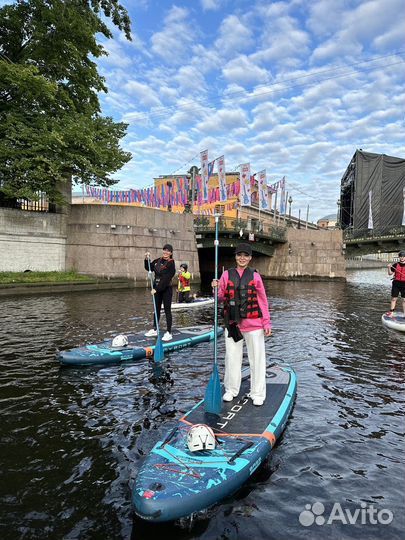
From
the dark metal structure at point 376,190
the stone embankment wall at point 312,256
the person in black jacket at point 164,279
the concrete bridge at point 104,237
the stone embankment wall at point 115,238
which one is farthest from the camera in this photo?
the dark metal structure at point 376,190

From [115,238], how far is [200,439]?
24964 mm

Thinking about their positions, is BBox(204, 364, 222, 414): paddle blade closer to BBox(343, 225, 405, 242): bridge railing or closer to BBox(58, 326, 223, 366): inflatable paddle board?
BBox(58, 326, 223, 366): inflatable paddle board

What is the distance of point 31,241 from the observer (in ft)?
79.0

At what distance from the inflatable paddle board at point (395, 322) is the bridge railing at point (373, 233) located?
1233 inches

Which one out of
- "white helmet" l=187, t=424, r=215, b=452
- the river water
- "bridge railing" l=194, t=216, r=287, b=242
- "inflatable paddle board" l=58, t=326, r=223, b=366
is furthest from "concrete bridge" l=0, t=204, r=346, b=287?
"white helmet" l=187, t=424, r=215, b=452

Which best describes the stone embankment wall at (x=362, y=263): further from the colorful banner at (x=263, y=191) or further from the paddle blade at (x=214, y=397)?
the paddle blade at (x=214, y=397)

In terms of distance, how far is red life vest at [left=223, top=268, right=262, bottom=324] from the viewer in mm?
5598

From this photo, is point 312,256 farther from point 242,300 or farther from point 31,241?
point 242,300

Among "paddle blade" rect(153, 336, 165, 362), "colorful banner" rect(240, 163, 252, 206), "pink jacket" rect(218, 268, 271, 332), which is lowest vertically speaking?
"paddle blade" rect(153, 336, 165, 362)

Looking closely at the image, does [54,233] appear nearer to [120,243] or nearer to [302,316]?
[120,243]

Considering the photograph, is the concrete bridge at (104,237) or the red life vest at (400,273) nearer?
the red life vest at (400,273)

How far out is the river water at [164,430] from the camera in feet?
11.9

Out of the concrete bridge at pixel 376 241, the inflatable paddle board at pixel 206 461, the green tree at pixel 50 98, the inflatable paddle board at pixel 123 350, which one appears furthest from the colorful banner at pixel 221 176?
the inflatable paddle board at pixel 206 461

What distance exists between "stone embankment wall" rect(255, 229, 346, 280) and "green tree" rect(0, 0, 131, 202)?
24.9m
